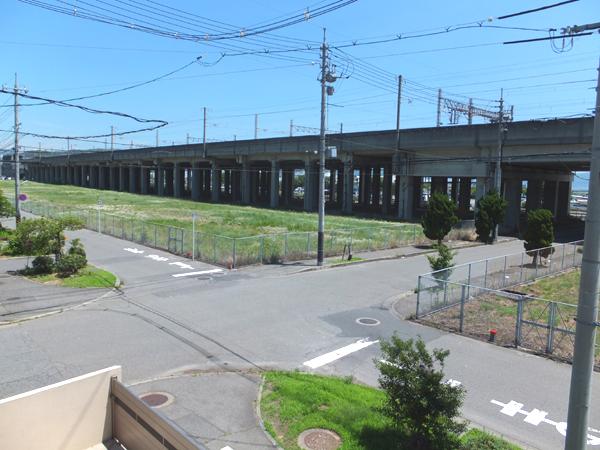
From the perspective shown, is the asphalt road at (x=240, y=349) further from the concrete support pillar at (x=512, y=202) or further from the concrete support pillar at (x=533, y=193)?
the concrete support pillar at (x=533, y=193)

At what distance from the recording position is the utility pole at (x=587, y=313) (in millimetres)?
5191

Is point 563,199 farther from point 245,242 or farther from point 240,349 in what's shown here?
point 240,349

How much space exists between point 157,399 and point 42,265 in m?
13.9

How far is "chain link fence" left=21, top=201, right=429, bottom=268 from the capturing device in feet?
78.6

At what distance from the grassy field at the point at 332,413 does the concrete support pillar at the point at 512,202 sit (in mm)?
42514

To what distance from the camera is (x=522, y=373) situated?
35.5ft

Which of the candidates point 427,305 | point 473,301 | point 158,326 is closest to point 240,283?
point 158,326

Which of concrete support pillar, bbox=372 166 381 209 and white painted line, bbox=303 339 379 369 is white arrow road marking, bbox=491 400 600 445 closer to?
white painted line, bbox=303 339 379 369

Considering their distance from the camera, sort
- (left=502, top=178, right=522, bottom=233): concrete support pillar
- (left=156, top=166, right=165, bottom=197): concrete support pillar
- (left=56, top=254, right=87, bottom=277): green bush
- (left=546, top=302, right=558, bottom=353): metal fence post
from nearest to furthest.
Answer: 1. (left=546, top=302, right=558, bottom=353): metal fence post
2. (left=56, top=254, right=87, bottom=277): green bush
3. (left=502, top=178, right=522, bottom=233): concrete support pillar
4. (left=156, top=166, right=165, bottom=197): concrete support pillar

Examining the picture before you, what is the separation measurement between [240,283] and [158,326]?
6.33 metres

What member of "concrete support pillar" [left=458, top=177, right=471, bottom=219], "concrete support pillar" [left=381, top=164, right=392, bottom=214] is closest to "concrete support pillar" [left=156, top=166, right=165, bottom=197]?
"concrete support pillar" [left=381, top=164, right=392, bottom=214]

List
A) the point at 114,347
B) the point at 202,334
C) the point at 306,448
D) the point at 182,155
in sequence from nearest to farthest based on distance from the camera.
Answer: the point at 306,448 < the point at 114,347 < the point at 202,334 < the point at 182,155

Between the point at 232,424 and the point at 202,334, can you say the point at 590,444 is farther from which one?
the point at 202,334

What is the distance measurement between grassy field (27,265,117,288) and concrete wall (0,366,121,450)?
13.1m
